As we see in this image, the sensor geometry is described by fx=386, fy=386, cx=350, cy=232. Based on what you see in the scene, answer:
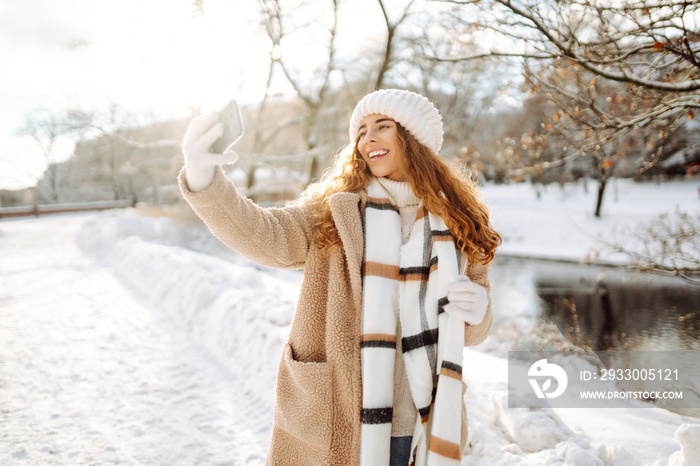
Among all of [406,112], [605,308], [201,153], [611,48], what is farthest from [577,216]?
[201,153]

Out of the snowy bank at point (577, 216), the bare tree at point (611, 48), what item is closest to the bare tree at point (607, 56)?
the bare tree at point (611, 48)

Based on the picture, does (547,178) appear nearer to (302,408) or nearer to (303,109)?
(303,109)

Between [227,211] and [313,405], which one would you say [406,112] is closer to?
[227,211]

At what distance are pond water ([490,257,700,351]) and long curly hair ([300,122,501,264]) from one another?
4.70 metres

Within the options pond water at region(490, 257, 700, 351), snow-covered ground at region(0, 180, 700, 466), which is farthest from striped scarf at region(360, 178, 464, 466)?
pond water at region(490, 257, 700, 351)

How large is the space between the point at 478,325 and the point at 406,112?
984 mm

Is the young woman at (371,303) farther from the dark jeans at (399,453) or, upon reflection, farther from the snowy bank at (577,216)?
the snowy bank at (577,216)

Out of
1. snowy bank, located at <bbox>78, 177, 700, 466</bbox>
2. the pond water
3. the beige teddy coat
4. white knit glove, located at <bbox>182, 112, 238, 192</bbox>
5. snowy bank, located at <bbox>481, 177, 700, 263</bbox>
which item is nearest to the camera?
white knit glove, located at <bbox>182, 112, 238, 192</bbox>

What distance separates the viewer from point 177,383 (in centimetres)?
370

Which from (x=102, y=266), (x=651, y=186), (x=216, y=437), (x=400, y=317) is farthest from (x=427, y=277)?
(x=651, y=186)

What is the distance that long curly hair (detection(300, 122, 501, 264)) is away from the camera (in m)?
1.67

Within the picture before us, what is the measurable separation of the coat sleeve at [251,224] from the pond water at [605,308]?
5387 mm

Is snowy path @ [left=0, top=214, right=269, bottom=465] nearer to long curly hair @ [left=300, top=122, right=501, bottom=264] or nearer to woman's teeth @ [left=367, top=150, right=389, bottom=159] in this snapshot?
long curly hair @ [left=300, top=122, right=501, bottom=264]

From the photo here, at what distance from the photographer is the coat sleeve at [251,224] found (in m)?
1.28
